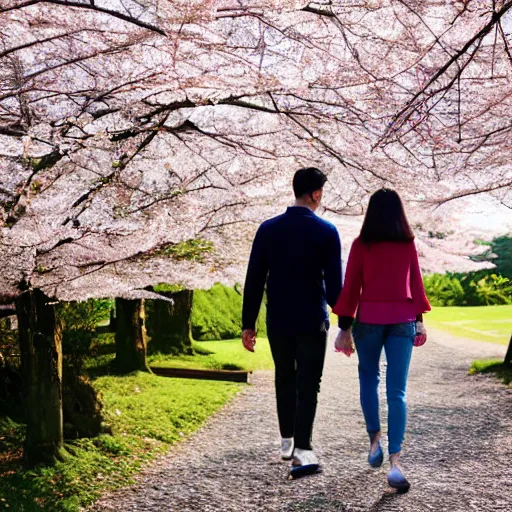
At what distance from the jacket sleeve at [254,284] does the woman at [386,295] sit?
1.80 ft

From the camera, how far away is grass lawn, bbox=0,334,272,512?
546 cm

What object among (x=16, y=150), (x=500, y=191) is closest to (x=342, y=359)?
(x=500, y=191)

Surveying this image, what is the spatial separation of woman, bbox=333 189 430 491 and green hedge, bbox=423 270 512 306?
1151 inches

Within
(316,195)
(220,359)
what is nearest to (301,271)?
(316,195)

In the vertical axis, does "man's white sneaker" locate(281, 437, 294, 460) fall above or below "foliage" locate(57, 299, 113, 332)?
below

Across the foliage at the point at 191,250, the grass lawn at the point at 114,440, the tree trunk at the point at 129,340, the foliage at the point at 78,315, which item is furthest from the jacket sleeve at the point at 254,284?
the tree trunk at the point at 129,340

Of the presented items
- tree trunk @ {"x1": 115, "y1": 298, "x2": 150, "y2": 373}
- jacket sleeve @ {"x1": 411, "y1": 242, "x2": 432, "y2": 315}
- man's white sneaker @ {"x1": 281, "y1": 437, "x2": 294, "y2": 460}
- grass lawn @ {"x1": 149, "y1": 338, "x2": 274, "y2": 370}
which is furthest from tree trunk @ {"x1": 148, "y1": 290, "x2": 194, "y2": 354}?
jacket sleeve @ {"x1": 411, "y1": 242, "x2": 432, "y2": 315}

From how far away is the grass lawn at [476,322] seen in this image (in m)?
20.4

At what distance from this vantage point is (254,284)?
14.0ft

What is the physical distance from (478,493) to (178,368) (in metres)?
7.48

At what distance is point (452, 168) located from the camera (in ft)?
28.1

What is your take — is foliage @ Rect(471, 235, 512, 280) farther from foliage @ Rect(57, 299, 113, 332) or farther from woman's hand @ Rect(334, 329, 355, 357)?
woman's hand @ Rect(334, 329, 355, 357)

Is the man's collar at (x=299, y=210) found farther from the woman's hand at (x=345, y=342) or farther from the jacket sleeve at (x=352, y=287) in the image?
the woman's hand at (x=345, y=342)

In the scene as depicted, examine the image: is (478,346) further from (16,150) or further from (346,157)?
(16,150)
